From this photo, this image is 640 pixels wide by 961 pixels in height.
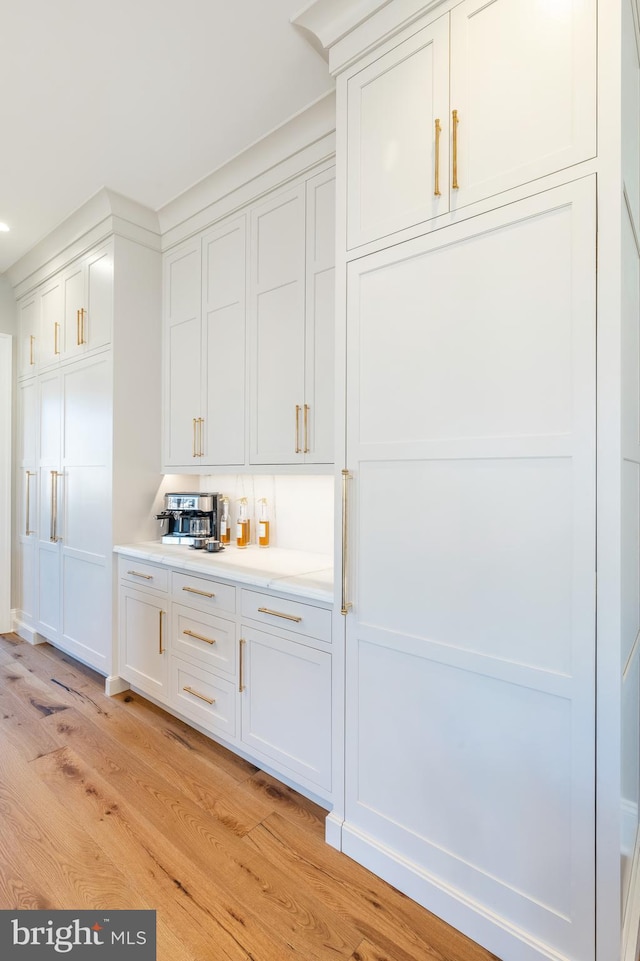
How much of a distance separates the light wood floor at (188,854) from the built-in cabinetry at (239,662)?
168mm

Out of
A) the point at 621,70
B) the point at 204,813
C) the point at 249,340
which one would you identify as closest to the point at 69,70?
the point at 249,340

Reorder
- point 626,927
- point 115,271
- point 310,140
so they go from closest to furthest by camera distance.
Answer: point 626,927
point 310,140
point 115,271

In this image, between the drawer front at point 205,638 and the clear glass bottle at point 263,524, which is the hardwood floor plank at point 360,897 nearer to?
the drawer front at point 205,638

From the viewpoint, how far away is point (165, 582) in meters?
2.56

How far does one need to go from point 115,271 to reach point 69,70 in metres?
1.01

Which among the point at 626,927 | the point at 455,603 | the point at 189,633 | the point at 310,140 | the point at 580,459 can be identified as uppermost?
the point at 310,140

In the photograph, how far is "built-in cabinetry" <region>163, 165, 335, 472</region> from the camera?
→ 7.22 feet

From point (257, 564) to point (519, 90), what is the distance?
1.92m

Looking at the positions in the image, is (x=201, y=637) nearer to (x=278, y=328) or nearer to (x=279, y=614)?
(x=279, y=614)

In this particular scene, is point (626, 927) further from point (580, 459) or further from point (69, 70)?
point (69, 70)

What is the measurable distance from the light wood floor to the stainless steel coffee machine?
1.01m

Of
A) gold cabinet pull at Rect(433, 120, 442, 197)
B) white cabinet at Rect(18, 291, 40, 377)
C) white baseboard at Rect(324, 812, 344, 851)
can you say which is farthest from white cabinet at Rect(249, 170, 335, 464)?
white cabinet at Rect(18, 291, 40, 377)

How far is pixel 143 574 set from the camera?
2.69m

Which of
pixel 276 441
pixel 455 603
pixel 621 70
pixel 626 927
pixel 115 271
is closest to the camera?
pixel 621 70
